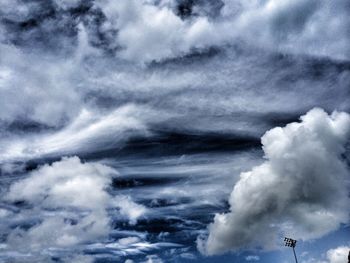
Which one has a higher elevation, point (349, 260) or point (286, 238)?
point (286, 238)

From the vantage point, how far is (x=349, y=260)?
10731 centimetres

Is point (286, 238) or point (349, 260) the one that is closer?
point (349, 260)

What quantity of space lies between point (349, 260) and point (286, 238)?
20032 millimetres

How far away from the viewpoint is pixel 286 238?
122m
